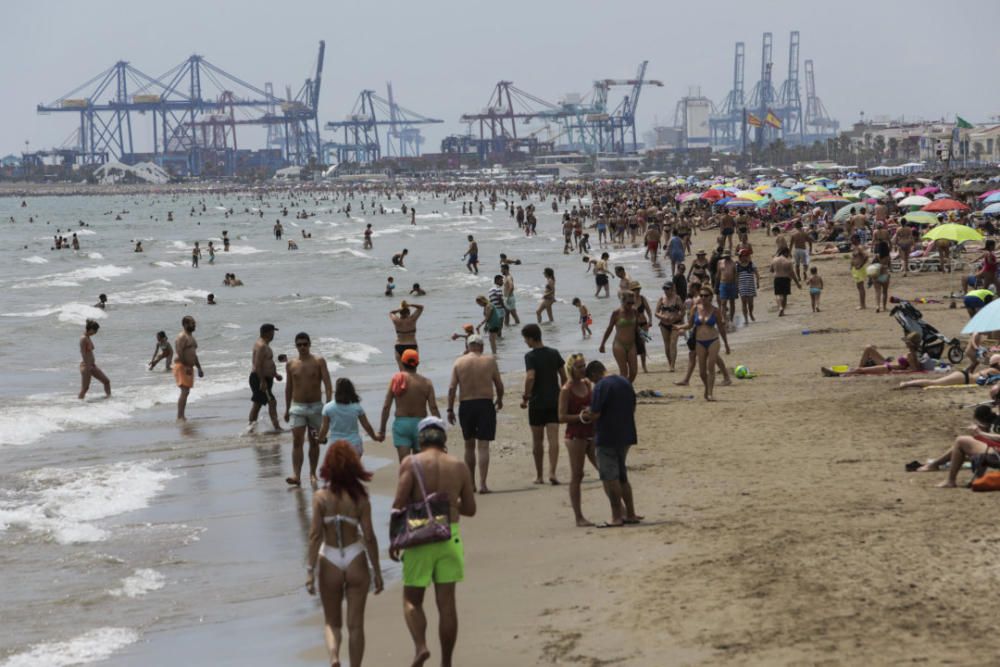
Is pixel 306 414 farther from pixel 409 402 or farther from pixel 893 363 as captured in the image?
pixel 893 363

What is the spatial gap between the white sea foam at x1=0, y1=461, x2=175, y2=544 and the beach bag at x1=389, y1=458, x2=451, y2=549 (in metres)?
4.35

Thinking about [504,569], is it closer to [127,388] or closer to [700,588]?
[700,588]

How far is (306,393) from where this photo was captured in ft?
31.9

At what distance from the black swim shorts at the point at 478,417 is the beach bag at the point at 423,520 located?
346 cm

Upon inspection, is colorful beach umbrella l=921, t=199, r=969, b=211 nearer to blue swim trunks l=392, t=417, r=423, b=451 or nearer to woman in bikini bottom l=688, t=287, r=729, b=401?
woman in bikini bottom l=688, t=287, r=729, b=401

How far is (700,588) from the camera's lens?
6387mm

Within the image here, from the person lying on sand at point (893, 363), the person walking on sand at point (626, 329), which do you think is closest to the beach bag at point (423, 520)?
the person walking on sand at point (626, 329)

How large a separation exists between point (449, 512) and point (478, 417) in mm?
3485

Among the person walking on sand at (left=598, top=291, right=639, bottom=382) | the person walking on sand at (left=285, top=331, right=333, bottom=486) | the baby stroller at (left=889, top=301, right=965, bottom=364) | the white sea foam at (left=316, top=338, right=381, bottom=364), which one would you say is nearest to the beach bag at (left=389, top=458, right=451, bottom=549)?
the person walking on sand at (left=285, top=331, right=333, bottom=486)

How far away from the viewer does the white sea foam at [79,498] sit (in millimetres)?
9461

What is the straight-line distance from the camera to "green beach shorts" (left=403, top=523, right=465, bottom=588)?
5.45m

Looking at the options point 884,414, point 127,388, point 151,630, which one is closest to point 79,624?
point 151,630

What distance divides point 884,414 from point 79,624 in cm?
661

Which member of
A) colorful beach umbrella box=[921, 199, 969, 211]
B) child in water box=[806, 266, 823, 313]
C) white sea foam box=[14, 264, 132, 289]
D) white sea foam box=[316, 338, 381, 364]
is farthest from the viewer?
white sea foam box=[14, 264, 132, 289]
